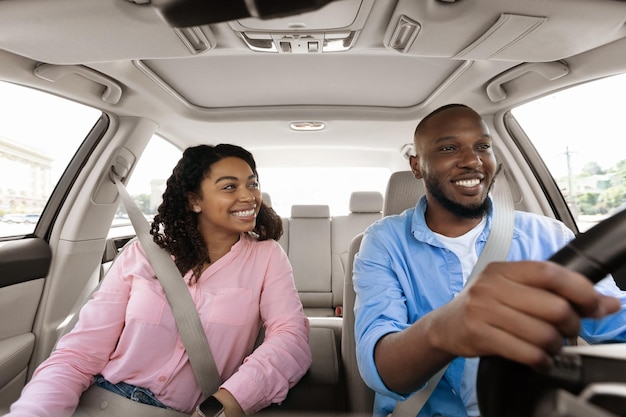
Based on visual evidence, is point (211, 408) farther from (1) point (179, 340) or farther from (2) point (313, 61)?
(2) point (313, 61)

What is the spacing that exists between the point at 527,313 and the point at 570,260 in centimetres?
14

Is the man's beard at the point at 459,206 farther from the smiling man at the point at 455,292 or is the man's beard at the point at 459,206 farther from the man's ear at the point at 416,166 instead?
the man's ear at the point at 416,166

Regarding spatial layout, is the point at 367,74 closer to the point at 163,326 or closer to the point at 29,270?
the point at 163,326

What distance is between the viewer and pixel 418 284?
51.0 inches

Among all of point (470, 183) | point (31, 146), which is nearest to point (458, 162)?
point (470, 183)

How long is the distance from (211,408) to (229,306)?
36cm

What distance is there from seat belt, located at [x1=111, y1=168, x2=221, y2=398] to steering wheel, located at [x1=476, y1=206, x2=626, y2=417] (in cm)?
104

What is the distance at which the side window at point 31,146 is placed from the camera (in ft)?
6.07

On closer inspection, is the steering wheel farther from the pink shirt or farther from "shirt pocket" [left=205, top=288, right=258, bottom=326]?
"shirt pocket" [left=205, top=288, right=258, bottom=326]

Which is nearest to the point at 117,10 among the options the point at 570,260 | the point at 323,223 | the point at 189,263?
the point at 189,263

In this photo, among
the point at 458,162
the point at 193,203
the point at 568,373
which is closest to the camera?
the point at 568,373

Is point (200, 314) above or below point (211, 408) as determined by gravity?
above

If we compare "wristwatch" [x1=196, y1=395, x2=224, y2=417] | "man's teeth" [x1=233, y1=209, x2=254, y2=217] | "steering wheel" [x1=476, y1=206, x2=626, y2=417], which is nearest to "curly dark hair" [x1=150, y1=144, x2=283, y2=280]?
"man's teeth" [x1=233, y1=209, x2=254, y2=217]

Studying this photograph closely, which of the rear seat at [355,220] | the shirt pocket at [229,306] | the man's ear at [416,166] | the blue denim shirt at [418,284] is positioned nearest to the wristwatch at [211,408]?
the shirt pocket at [229,306]
